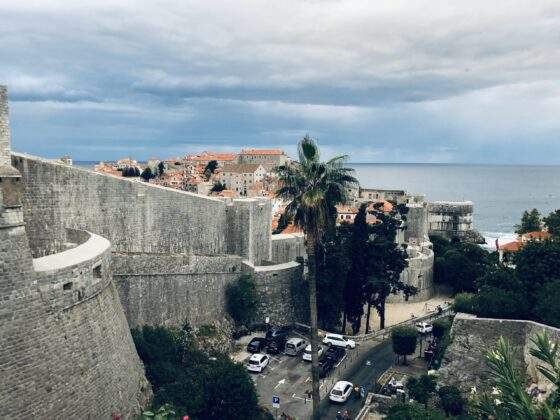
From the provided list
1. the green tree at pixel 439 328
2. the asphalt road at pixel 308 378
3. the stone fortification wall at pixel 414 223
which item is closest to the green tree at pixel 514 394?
the asphalt road at pixel 308 378

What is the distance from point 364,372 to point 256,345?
555 centimetres

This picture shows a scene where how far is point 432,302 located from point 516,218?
90.7 metres

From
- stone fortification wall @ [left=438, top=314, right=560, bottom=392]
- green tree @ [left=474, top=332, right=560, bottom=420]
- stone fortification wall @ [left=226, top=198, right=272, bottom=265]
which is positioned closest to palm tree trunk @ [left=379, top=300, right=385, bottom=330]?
stone fortification wall @ [left=226, top=198, right=272, bottom=265]

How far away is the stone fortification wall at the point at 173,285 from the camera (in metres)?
20.3

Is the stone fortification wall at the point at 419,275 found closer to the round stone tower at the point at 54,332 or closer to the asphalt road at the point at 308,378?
the asphalt road at the point at 308,378

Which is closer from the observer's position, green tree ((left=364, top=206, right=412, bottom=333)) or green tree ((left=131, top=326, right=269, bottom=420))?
green tree ((left=131, top=326, right=269, bottom=420))

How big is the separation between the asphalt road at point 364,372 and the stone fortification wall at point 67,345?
875cm

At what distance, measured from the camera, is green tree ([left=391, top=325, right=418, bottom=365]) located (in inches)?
981

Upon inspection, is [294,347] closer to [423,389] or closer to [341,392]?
[341,392]

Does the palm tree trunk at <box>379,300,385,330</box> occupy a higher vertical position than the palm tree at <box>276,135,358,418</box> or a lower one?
lower

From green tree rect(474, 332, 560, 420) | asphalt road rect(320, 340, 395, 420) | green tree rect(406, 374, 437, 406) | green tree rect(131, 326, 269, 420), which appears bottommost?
asphalt road rect(320, 340, 395, 420)

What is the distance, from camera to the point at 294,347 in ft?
86.7

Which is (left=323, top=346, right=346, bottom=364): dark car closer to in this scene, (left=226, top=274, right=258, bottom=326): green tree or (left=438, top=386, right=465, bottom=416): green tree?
(left=226, top=274, right=258, bottom=326): green tree

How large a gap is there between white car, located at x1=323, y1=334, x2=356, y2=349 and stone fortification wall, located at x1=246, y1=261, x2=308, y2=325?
325 cm
